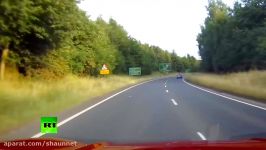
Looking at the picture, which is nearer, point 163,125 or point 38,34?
point 163,125

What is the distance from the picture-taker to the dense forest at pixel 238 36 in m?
66.3

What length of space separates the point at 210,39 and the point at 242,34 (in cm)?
2922

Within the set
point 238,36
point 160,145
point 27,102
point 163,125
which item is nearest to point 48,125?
point 160,145

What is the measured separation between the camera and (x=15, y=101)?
1833cm

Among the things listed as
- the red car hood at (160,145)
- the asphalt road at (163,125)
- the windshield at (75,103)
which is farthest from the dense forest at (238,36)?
the red car hood at (160,145)

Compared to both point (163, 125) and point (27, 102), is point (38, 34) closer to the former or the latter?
point (27, 102)

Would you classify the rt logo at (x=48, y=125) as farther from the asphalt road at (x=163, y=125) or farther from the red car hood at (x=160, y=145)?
the asphalt road at (x=163, y=125)

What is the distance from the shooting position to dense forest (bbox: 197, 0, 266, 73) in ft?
218

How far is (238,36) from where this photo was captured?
2862 inches

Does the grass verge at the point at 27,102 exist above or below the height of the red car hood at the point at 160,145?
below

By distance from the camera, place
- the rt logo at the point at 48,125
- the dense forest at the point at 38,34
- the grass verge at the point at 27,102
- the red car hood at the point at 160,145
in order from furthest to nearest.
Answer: the dense forest at the point at 38,34, the grass verge at the point at 27,102, the rt logo at the point at 48,125, the red car hood at the point at 160,145

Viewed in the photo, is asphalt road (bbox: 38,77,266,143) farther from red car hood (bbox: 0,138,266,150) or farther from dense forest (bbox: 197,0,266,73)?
dense forest (bbox: 197,0,266,73)

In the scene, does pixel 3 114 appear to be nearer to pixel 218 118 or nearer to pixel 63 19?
pixel 218 118

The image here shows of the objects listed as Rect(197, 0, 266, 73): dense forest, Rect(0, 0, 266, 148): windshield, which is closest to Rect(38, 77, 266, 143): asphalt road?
Rect(0, 0, 266, 148): windshield
